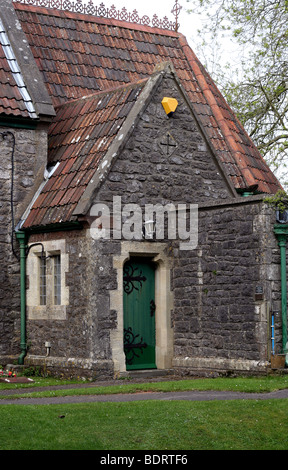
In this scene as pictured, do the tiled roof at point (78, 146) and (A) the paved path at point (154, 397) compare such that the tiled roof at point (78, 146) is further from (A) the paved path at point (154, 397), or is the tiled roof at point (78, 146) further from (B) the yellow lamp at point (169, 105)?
(A) the paved path at point (154, 397)

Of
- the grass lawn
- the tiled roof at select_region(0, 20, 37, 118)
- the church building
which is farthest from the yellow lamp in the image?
the grass lawn

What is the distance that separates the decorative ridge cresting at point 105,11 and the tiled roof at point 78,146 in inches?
170

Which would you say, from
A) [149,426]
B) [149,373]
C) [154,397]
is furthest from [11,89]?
[149,426]

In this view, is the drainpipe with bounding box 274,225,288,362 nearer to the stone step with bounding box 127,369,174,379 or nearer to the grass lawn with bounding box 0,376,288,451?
the stone step with bounding box 127,369,174,379

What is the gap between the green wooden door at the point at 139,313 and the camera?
55.5 feet

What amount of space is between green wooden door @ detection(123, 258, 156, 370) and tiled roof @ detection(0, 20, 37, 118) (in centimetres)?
383

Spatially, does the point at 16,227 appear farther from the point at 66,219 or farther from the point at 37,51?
the point at 37,51

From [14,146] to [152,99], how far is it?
3.02 m

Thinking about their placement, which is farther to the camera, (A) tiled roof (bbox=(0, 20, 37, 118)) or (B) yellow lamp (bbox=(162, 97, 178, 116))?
(A) tiled roof (bbox=(0, 20, 37, 118))

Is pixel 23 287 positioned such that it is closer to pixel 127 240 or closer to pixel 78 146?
pixel 127 240
